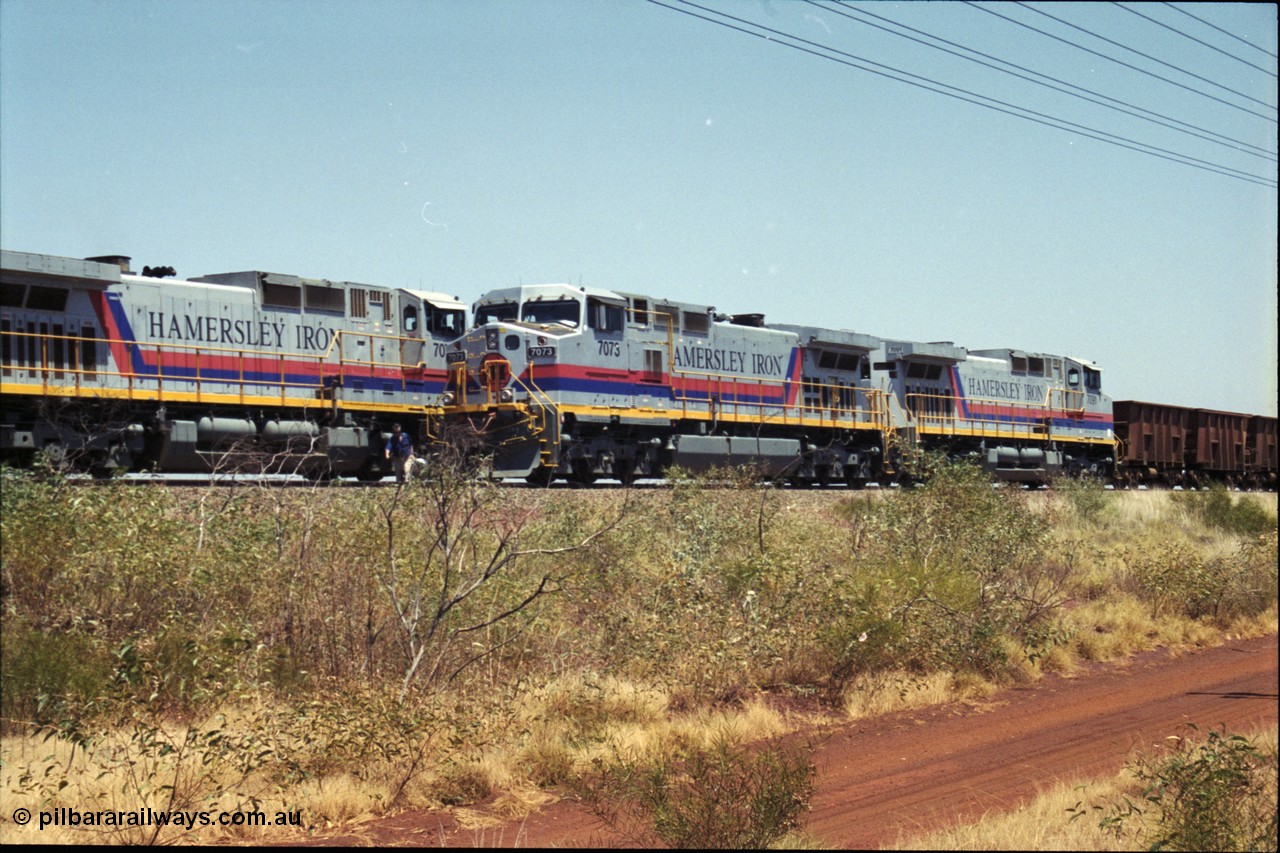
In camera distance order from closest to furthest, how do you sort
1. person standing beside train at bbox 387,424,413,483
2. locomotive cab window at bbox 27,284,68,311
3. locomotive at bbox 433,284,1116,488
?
locomotive cab window at bbox 27,284,68,311 < person standing beside train at bbox 387,424,413,483 < locomotive at bbox 433,284,1116,488

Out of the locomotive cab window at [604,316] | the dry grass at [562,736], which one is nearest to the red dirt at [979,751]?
the dry grass at [562,736]

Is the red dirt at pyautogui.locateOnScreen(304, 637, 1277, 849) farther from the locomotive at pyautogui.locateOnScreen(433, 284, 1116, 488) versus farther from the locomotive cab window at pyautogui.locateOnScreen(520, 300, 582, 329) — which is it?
the locomotive cab window at pyautogui.locateOnScreen(520, 300, 582, 329)

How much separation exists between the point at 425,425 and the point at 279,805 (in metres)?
15.8

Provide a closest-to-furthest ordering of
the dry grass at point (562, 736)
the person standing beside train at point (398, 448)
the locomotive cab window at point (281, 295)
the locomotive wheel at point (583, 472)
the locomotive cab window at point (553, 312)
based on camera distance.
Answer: the dry grass at point (562, 736) → the locomotive cab window at point (281, 295) → the person standing beside train at point (398, 448) → the locomotive cab window at point (553, 312) → the locomotive wheel at point (583, 472)

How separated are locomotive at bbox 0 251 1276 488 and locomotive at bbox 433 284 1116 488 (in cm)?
5

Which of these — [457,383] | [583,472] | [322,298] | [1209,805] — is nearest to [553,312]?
[457,383]

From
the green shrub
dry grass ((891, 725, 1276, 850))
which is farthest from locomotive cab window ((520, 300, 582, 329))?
the green shrub

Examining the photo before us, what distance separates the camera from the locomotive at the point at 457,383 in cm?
2003

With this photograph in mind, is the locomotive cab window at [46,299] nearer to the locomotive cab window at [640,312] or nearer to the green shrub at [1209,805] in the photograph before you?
the locomotive cab window at [640,312]

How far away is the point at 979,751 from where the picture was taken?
34.4 ft

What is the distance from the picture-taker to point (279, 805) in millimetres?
9109

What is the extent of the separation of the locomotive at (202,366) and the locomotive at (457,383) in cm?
4

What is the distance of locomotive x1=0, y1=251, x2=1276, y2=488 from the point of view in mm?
20031

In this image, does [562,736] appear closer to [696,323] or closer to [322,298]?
[322,298]
